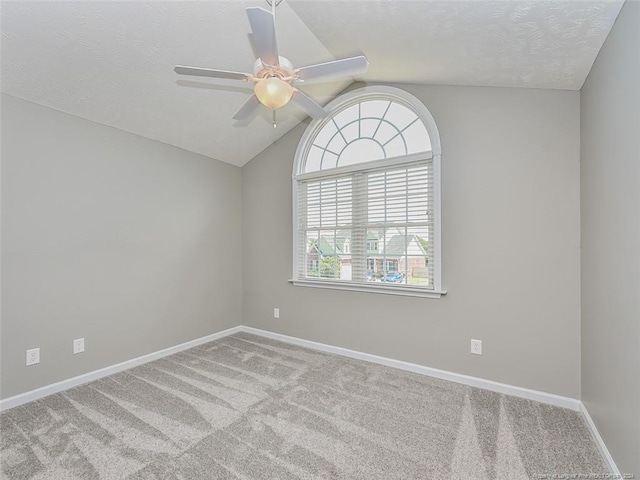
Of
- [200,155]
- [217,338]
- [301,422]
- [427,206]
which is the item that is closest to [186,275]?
[217,338]

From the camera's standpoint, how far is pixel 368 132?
322 centimetres

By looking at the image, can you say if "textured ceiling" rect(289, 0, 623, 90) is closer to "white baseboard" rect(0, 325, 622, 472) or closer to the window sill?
the window sill

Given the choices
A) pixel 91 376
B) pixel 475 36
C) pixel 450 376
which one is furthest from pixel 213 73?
pixel 450 376

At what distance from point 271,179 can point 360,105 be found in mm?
1392

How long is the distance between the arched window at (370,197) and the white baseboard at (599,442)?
1.24m

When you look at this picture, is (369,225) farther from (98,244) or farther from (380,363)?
(98,244)

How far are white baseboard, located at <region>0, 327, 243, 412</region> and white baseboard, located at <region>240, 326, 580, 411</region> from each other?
3.28 ft

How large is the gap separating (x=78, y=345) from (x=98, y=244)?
2.92 ft

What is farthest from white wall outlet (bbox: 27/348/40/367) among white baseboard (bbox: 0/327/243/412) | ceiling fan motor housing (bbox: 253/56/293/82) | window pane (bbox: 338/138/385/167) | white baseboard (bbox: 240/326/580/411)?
window pane (bbox: 338/138/385/167)

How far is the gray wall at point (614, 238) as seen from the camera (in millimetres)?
1347

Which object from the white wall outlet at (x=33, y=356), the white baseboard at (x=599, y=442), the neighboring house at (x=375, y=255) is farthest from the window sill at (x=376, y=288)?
the white wall outlet at (x=33, y=356)

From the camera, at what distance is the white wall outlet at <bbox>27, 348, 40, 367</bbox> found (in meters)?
2.32

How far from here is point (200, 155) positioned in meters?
3.61

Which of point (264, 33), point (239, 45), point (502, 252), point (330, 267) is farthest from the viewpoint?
point (330, 267)
